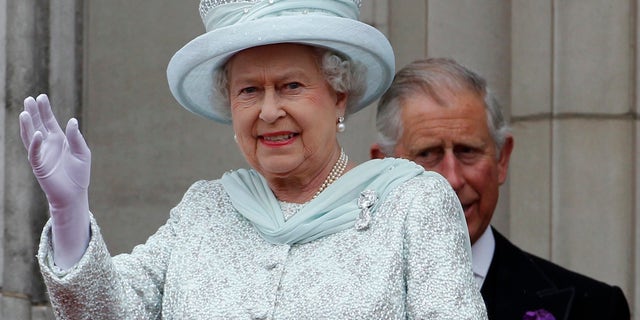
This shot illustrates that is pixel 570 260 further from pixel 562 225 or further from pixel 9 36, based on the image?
pixel 9 36

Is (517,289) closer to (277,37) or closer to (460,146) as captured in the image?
(460,146)

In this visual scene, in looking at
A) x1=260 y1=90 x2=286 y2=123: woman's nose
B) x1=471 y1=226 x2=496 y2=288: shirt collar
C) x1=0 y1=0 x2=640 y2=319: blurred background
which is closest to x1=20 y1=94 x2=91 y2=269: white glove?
x1=260 y1=90 x2=286 y2=123: woman's nose

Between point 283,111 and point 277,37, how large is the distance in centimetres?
15

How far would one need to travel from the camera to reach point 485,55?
19.2 feet

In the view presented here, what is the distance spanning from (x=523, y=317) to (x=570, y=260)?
5.27 feet

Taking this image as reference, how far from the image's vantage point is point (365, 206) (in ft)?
11.0

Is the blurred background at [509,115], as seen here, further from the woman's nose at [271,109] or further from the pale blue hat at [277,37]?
the woman's nose at [271,109]

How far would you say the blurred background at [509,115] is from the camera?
18.6 ft

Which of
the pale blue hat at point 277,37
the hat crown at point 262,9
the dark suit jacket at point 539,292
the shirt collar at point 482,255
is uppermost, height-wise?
the hat crown at point 262,9

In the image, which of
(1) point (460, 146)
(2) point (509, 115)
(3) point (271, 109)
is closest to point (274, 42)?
(3) point (271, 109)

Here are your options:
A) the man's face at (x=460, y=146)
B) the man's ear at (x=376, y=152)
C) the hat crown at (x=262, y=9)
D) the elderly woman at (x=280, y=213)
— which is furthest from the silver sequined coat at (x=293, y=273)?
the man's ear at (x=376, y=152)

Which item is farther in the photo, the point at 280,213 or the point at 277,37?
the point at 280,213

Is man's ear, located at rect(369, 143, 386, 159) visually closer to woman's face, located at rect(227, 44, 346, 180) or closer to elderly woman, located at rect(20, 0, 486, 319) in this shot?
elderly woman, located at rect(20, 0, 486, 319)

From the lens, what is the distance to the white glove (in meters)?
3.07
